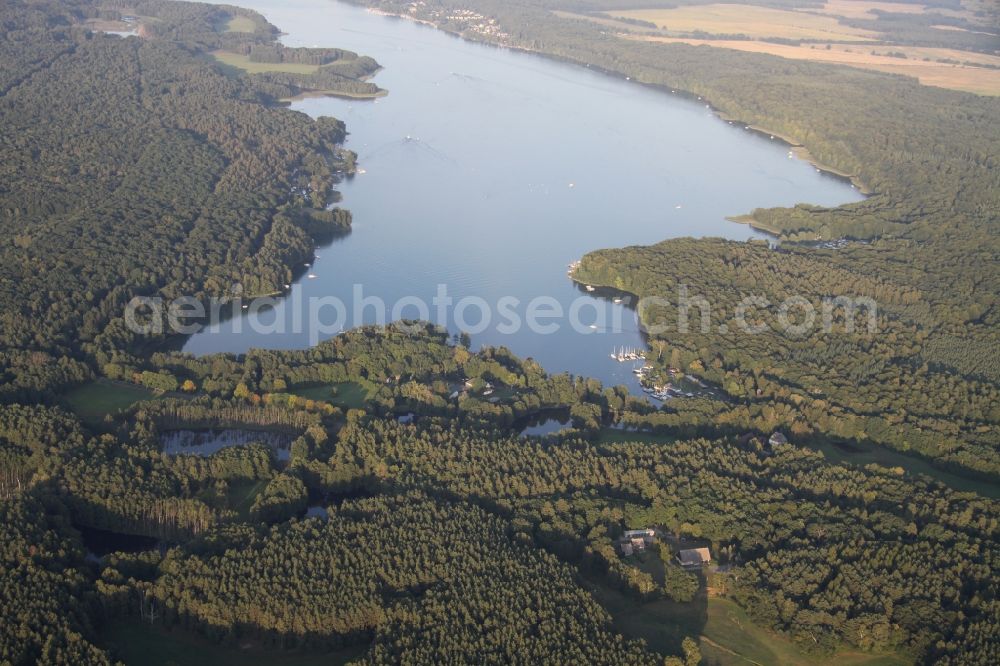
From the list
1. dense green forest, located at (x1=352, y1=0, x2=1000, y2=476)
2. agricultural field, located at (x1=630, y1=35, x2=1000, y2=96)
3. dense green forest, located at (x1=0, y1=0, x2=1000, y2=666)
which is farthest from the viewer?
agricultural field, located at (x1=630, y1=35, x2=1000, y2=96)

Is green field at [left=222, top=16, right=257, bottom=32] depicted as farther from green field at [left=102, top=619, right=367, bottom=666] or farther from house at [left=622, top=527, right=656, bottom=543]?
green field at [left=102, top=619, right=367, bottom=666]

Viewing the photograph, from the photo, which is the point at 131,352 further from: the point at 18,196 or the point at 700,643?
the point at 700,643

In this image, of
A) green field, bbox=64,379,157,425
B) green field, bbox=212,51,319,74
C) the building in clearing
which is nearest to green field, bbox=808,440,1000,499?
the building in clearing

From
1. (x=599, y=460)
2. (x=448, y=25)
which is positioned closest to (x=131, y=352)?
(x=599, y=460)

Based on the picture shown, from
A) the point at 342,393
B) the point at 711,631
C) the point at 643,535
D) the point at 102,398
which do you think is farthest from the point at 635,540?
the point at 102,398

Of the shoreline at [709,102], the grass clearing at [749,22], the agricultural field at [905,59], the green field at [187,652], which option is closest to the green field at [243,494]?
the green field at [187,652]

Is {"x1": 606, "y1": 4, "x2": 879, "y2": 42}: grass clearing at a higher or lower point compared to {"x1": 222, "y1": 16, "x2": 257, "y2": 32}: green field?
higher

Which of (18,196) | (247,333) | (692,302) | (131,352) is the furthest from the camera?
(18,196)
